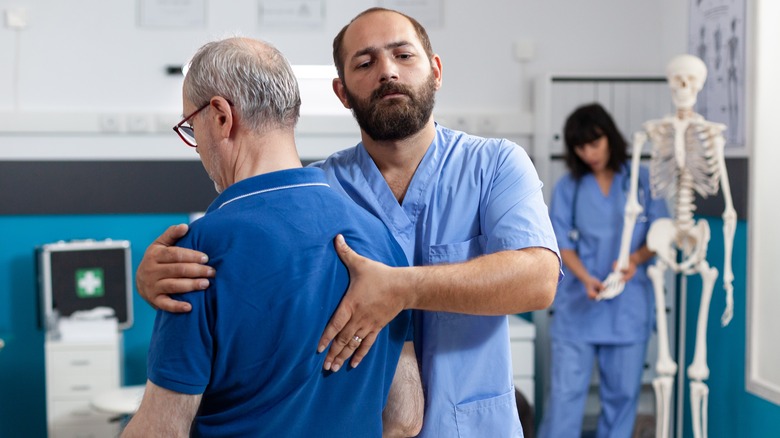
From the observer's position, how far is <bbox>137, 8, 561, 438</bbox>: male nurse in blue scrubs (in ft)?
4.50

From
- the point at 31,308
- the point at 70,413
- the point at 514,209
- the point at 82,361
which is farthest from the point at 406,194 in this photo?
the point at 31,308

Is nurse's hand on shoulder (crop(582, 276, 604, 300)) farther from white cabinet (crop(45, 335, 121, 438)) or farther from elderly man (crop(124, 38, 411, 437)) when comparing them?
elderly man (crop(124, 38, 411, 437))

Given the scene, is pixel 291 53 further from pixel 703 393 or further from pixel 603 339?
pixel 703 393

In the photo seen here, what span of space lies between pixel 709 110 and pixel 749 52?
43cm

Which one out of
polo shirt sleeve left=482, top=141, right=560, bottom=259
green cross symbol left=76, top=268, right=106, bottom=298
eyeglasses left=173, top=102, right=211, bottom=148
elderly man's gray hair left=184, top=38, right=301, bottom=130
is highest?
elderly man's gray hair left=184, top=38, right=301, bottom=130

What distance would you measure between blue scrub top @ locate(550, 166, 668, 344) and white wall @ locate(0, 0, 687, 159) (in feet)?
2.36

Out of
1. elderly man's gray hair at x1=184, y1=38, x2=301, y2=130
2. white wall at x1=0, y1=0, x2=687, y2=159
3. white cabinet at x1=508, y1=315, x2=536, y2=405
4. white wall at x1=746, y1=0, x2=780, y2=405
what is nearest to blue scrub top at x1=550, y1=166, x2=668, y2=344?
white cabinet at x1=508, y1=315, x2=536, y2=405

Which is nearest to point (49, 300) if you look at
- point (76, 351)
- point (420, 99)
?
point (76, 351)

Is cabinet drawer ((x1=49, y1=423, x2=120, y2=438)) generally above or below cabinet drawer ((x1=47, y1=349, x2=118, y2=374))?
below

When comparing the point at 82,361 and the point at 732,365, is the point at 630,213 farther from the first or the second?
the point at 82,361

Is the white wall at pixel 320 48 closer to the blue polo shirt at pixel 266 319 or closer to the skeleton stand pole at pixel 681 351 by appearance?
the skeleton stand pole at pixel 681 351

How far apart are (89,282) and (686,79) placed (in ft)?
8.88

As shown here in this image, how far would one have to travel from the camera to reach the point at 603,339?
157 inches

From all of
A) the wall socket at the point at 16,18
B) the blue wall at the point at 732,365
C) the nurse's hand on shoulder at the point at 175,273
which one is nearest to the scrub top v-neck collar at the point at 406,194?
the nurse's hand on shoulder at the point at 175,273
